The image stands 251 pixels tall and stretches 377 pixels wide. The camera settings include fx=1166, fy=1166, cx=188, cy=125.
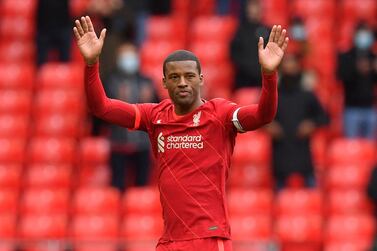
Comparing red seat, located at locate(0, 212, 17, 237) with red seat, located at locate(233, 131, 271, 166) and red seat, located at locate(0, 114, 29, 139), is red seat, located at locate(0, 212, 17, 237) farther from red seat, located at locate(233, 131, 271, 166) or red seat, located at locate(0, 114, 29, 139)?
red seat, located at locate(233, 131, 271, 166)

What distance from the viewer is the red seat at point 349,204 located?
13.5 m

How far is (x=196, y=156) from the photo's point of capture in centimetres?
718

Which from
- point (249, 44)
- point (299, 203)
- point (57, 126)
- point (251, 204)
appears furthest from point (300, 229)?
point (57, 126)

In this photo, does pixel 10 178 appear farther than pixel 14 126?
No

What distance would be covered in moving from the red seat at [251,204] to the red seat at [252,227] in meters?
0.07

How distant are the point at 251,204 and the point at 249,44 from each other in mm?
2179

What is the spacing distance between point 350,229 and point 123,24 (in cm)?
402

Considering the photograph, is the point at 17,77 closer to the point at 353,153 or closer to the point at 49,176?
the point at 49,176

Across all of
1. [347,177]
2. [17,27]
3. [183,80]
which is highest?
[17,27]

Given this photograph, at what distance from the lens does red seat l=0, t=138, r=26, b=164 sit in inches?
577

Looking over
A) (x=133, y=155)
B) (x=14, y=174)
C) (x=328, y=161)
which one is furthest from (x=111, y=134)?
(x=328, y=161)

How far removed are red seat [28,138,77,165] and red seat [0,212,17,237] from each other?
1031mm

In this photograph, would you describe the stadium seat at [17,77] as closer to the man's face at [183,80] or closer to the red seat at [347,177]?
the red seat at [347,177]

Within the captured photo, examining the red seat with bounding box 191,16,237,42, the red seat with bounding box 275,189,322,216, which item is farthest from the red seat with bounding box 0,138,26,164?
the red seat with bounding box 275,189,322,216
